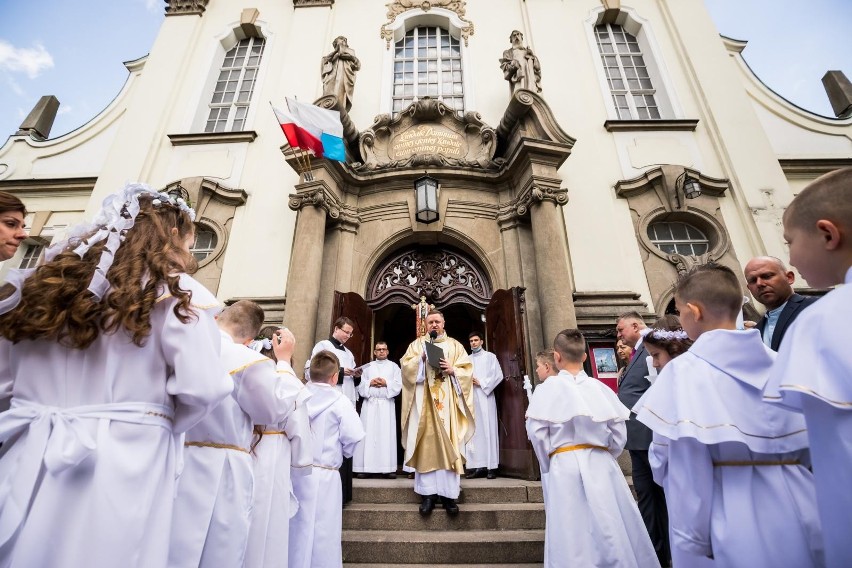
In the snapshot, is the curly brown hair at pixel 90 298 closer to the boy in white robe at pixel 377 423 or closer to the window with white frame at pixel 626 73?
the boy in white robe at pixel 377 423

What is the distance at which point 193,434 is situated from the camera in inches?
85.2

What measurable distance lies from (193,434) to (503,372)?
510 centimetres

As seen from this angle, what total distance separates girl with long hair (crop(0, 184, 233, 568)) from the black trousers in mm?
3721

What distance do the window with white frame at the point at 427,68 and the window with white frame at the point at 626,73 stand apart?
3.64 meters

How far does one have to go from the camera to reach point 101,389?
56.6 inches

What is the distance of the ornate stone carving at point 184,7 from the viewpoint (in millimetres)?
11633

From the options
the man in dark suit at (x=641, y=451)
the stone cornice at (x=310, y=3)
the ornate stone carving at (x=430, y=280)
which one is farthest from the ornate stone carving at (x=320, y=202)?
the stone cornice at (x=310, y=3)

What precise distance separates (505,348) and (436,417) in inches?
89.0

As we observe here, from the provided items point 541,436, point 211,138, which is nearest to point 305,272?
point 541,436

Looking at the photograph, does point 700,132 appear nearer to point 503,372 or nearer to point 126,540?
point 503,372

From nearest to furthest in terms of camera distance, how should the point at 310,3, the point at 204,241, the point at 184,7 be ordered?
the point at 204,241 → the point at 310,3 → the point at 184,7

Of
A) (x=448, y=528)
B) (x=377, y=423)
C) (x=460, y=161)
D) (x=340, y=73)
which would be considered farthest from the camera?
(x=340, y=73)

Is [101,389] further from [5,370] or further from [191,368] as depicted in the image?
[5,370]

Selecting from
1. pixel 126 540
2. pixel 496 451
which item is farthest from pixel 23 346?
pixel 496 451
